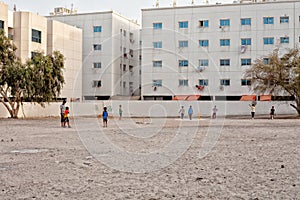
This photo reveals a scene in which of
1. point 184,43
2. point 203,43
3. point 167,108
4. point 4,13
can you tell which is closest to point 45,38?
point 4,13

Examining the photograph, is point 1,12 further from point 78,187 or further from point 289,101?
point 78,187

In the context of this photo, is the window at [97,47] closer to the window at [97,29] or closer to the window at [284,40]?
the window at [97,29]

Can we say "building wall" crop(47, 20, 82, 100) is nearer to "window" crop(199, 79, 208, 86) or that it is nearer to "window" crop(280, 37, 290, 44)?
"window" crop(199, 79, 208, 86)

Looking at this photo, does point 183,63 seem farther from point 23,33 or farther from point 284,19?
point 23,33

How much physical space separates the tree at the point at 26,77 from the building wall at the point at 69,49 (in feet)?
67.9

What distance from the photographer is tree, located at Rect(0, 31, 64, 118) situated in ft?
130

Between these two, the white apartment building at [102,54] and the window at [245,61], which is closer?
the window at [245,61]

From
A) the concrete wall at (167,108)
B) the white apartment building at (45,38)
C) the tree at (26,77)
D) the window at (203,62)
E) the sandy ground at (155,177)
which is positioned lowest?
the sandy ground at (155,177)

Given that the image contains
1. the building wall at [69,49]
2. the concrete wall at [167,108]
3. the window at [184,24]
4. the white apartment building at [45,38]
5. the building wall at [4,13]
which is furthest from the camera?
the window at [184,24]

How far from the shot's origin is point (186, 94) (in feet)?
229

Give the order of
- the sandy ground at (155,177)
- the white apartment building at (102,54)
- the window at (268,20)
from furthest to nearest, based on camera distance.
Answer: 1. the white apartment building at (102,54)
2. the window at (268,20)
3. the sandy ground at (155,177)

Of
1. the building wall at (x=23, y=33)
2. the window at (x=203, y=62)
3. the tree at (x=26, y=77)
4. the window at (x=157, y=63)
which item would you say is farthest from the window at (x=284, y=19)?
the tree at (x=26, y=77)

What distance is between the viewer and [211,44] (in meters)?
69.8

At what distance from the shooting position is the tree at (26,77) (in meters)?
39.6
